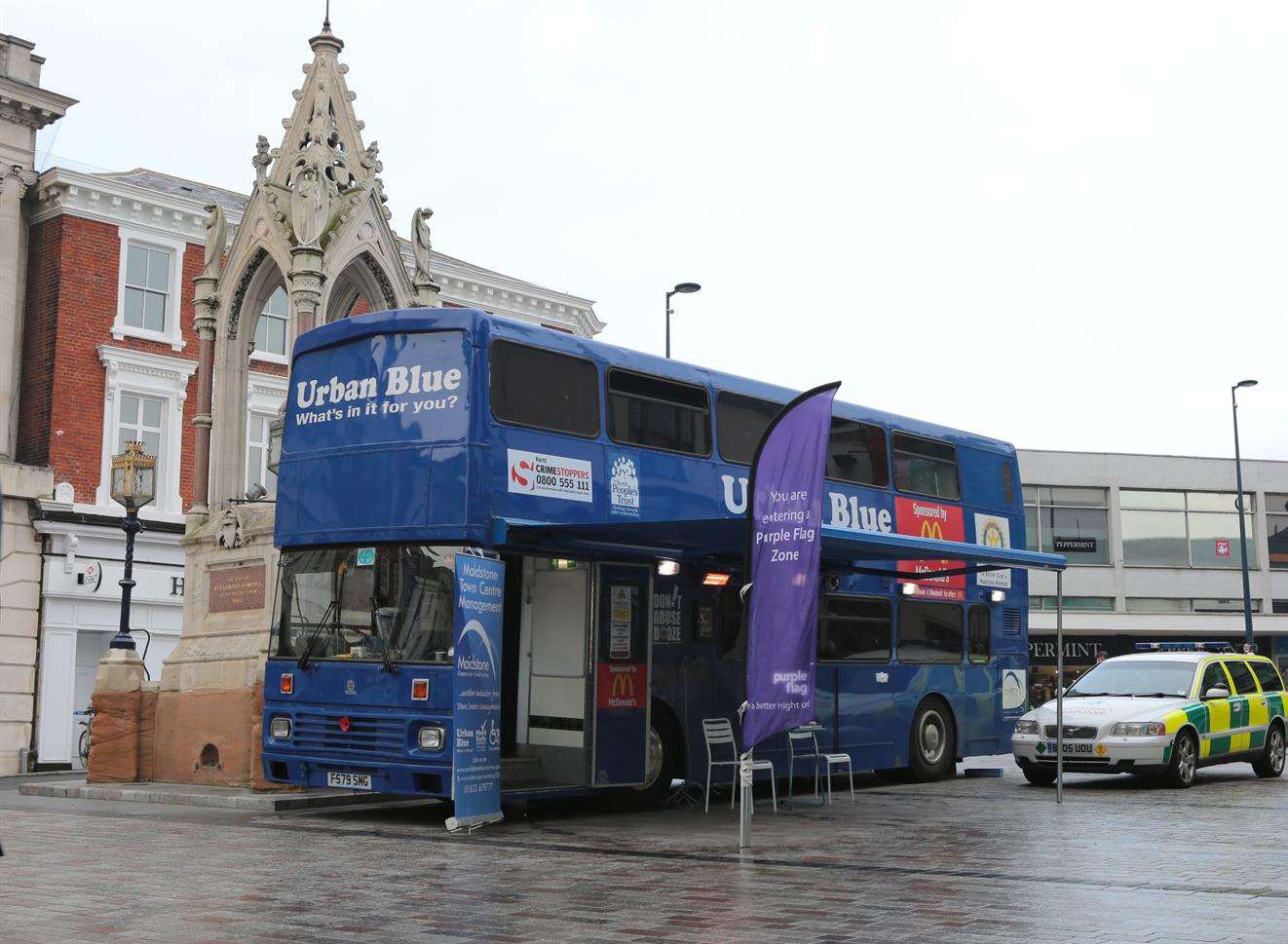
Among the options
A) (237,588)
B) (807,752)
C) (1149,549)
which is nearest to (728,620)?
(807,752)

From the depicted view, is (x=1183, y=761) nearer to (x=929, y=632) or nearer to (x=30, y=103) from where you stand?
(x=929, y=632)

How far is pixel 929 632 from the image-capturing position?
20531 millimetres

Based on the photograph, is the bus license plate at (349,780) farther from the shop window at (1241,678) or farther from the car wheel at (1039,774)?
the shop window at (1241,678)

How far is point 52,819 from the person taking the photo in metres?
14.8

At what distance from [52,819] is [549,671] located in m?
5.11

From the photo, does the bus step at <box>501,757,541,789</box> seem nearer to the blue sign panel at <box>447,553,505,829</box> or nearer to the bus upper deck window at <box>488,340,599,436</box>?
the blue sign panel at <box>447,553,505,829</box>

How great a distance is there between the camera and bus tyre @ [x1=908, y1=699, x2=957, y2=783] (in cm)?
2016

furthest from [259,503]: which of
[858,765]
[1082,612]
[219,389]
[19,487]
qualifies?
[1082,612]

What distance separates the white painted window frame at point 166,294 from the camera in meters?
29.6

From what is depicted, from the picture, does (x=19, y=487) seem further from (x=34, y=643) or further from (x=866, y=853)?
(x=866, y=853)

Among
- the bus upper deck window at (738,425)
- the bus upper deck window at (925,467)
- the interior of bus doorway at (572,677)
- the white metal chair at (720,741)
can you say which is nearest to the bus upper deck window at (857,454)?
the bus upper deck window at (925,467)

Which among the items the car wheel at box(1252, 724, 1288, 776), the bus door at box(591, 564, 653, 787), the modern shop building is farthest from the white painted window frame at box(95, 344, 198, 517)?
the modern shop building

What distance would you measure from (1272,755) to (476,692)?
12984 mm

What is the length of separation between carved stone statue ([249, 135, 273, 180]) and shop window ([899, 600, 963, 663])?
33.6ft
